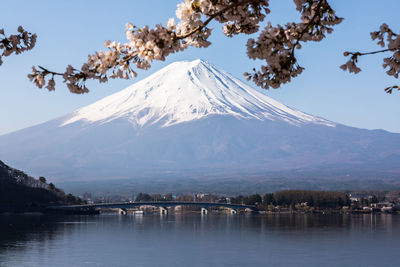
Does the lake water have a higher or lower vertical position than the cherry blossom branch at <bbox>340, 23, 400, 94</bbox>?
lower

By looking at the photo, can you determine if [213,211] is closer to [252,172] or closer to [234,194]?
[234,194]

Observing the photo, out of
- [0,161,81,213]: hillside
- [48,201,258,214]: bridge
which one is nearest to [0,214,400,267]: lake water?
[0,161,81,213]: hillside

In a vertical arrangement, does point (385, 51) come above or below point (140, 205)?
above

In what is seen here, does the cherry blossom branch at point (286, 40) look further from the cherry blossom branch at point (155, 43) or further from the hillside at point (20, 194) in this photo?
the hillside at point (20, 194)

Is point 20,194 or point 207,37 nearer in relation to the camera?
point 207,37

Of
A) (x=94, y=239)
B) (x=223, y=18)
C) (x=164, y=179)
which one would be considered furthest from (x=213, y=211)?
(x=223, y=18)

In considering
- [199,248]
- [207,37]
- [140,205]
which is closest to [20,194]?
[140,205]

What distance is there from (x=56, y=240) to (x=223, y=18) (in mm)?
43935

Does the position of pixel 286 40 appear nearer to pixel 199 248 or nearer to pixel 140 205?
pixel 199 248

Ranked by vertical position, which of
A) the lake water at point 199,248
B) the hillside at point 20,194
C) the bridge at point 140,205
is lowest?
the lake water at point 199,248

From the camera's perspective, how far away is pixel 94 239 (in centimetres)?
4900

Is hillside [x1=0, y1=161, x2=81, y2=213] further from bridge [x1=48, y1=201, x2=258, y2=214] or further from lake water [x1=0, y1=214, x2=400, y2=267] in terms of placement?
lake water [x1=0, y1=214, x2=400, y2=267]

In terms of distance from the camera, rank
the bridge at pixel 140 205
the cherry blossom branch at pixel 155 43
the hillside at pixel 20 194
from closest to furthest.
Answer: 1. the cherry blossom branch at pixel 155 43
2. the hillside at pixel 20 194
3. the bridge at pixel 140 205

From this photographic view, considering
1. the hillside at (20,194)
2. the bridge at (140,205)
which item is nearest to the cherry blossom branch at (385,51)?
the hillside at (20,194)
